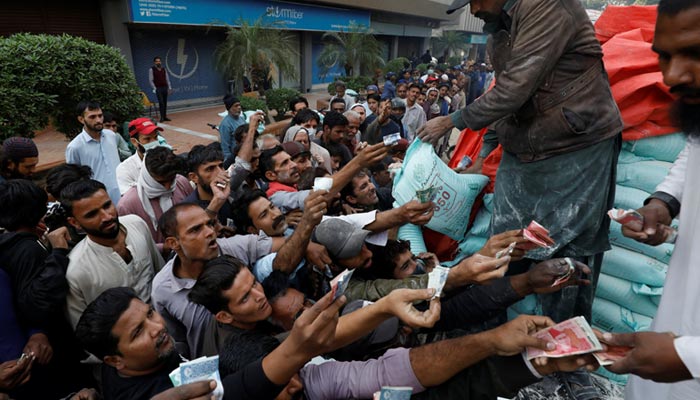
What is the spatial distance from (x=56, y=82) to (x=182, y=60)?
7775mm

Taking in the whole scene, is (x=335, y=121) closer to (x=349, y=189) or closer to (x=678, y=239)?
(x=349, y=189)

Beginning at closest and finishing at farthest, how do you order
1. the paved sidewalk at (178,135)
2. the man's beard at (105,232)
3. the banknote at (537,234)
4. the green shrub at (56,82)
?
the banknote at (537,234) → the man's beard at (105,232) → the green shrub at (56,82) → the paved sidewalk at (178,135)

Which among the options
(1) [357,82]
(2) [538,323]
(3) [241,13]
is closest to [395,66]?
(1) [357,82]

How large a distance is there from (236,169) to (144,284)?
1.55m

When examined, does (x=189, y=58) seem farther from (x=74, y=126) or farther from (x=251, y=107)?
(x=74, y=126)

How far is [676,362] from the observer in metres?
1.16

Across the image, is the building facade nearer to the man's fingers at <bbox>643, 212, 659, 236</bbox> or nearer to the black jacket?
the black jacket

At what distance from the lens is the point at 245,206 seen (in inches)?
116

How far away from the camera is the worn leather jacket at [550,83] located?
76.9 inches

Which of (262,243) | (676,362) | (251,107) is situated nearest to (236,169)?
(262,243)

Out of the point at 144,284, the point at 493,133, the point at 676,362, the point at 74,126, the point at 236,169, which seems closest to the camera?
the point at 676,362

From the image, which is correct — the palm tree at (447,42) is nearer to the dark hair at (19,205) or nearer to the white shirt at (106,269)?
the white shirt at (106,269)

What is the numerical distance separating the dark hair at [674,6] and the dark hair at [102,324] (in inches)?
89.5

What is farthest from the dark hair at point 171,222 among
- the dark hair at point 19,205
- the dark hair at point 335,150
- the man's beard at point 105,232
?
the dark hair at point 335,150
